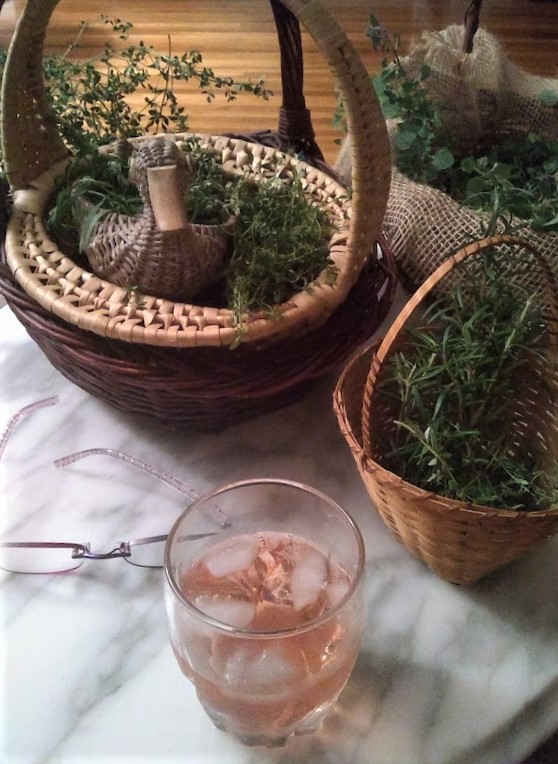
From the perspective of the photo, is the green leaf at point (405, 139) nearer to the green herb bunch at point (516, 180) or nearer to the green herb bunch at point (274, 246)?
the green herb bunch at point (516, 180)

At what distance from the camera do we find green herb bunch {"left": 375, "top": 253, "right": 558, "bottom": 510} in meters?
0.51

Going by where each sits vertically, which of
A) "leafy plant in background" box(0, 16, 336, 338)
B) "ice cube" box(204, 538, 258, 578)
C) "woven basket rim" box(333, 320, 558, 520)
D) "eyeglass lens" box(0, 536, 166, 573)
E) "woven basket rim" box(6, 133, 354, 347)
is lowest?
"eyeglass lens" box(0, 536, 166, 573)

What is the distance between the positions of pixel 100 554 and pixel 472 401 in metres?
0.29

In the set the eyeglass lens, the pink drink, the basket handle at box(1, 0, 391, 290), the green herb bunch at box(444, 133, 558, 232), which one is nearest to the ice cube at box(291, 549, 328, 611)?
the pink drink

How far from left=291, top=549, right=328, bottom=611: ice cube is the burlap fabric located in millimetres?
430

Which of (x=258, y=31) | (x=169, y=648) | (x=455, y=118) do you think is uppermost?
(x=455, y=118)

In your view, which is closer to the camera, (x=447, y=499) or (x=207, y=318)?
(x=447, y=499)

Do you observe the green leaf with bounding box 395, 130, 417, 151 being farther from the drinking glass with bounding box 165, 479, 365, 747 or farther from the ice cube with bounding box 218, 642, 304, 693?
the ice cube with bounding box 218, 642, 304, 693

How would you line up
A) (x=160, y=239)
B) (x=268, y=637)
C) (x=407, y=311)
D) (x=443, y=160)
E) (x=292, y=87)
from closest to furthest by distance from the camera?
(x=268, y=637) → (x=407, y=311) → (x=160, y=239) → (x=292, y=87) → (x=443, y=160)

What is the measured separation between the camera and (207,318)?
57 cm

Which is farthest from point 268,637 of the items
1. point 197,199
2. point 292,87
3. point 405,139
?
point 405,139

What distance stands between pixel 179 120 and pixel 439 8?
6.86 feet

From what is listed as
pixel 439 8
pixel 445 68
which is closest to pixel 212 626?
pixel 445 68

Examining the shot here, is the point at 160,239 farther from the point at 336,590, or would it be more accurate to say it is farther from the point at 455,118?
the point at 455,118
